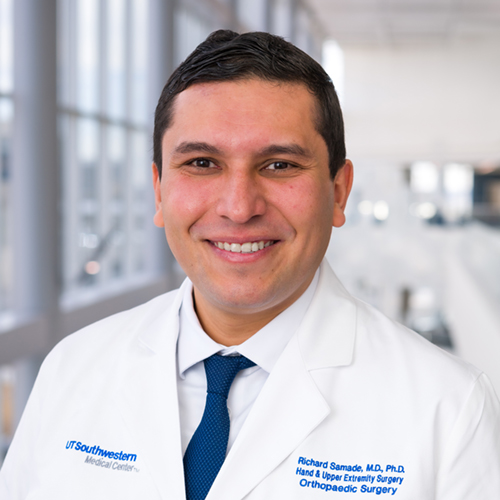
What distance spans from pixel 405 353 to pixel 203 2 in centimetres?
780

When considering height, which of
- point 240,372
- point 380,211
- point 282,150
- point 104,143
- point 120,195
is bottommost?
point 380,211

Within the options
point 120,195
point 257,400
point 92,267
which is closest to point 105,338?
point 257,400

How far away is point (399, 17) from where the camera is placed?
14594mm

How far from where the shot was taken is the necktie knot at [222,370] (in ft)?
4.52

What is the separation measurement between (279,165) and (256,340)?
0.41 m

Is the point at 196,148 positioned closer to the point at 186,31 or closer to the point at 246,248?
→ the point at 246,248

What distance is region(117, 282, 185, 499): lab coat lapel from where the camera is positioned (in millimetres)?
1319

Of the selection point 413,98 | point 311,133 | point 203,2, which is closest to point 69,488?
point 311,133

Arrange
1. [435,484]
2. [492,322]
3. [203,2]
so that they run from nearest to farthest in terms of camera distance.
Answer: [435,484] → [492,322] → [203,2]

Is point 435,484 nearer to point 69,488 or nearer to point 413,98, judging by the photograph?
point 69,488

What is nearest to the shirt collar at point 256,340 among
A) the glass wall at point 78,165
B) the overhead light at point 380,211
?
the glass wall at point 78,165

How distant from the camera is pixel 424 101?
60.2 feet

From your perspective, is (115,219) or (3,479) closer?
(3,479)

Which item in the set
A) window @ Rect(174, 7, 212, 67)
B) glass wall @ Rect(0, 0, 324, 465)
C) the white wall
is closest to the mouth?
glass wall @ Rect(0, 0, 324, 465)
